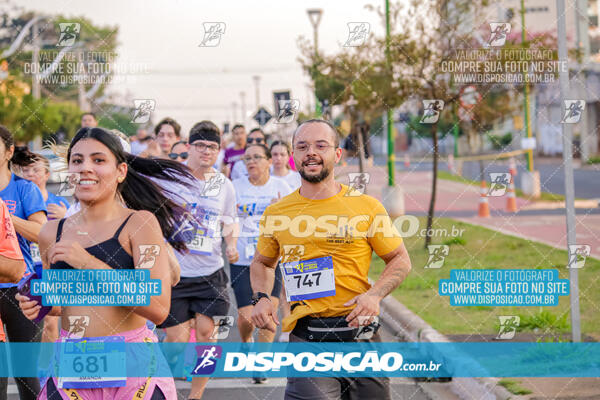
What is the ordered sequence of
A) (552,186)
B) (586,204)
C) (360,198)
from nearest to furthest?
(360,198) < (586,204) < (552,186)

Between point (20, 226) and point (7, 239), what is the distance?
1080mm

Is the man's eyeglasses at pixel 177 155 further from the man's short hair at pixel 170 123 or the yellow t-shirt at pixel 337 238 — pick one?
the yellow t-shirt at pixel 337 238

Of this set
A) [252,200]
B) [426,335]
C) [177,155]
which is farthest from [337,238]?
[177,155]

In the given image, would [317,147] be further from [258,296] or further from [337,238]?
[258,296]

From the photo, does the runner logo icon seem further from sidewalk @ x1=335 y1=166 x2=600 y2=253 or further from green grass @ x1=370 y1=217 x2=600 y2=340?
sidewalk @ x1=335 y1=166 x2=600 y2=253

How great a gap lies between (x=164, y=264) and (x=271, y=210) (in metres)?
1.01

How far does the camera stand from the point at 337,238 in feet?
13.5

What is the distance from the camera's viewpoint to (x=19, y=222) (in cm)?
488

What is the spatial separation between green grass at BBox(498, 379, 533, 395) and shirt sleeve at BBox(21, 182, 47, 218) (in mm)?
3265

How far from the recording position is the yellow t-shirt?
4074 millimetres

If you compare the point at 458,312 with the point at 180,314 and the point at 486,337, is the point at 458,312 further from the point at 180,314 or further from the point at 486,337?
the point at 180,314

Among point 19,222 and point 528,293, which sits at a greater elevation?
point 19,222

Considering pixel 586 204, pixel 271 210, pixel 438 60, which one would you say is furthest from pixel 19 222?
pixel 586 204

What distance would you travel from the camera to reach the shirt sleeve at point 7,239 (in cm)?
380
